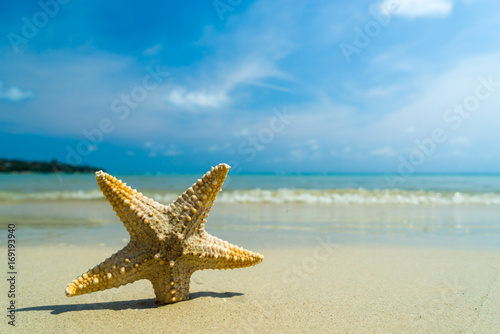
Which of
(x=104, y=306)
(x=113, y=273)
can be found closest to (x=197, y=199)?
(x=113, y=273)

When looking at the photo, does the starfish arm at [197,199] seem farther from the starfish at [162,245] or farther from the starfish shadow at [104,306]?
the starfish shadow at [104,306]

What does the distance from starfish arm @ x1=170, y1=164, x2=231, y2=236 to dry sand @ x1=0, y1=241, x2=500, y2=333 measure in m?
0.84

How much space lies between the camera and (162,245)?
332cm

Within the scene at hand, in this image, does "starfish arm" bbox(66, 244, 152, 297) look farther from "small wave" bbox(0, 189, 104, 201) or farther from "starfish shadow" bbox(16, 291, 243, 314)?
"small wave" bbox(0, 189, 104, 201)

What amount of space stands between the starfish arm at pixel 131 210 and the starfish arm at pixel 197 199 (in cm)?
21

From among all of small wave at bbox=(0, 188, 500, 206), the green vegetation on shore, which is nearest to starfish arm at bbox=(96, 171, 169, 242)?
small wave at bbox=(0, 188, 500, 206)

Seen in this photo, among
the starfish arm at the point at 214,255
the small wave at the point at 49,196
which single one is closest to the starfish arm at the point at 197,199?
the starfish arm at the point at 214,255

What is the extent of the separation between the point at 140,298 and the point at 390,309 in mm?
2570

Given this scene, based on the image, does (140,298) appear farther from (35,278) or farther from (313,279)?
(313,279)

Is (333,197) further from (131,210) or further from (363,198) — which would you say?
(131,210)

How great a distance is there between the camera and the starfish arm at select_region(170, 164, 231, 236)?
3398 millimetres

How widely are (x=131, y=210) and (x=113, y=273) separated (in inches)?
22.8

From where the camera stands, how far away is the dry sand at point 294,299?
3148 millimetres

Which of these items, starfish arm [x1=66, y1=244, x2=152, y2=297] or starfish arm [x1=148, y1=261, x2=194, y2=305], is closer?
starfish arm [x1=66, y1=244, x2=152, y2=297]
